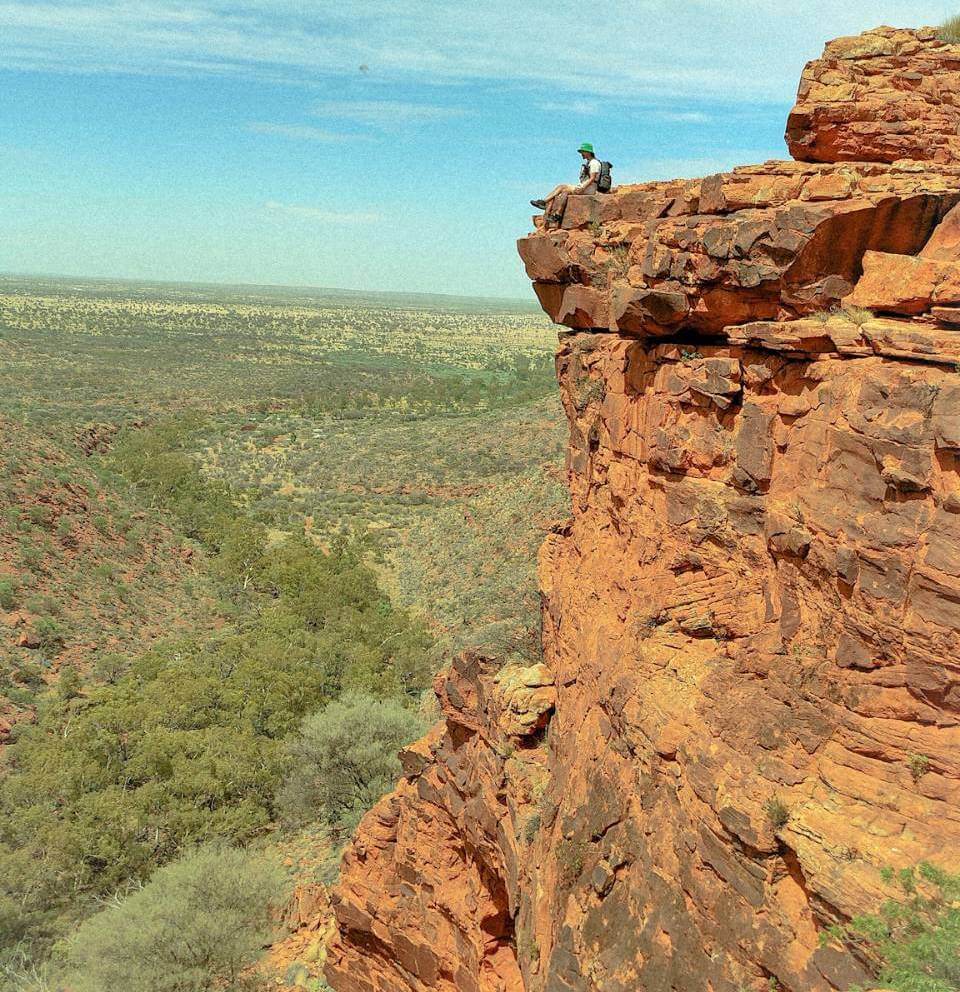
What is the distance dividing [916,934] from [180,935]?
14393 mm

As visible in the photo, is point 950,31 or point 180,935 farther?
point 180,935

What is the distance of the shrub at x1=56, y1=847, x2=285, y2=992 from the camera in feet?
48.5

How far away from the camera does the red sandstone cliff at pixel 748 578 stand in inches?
239

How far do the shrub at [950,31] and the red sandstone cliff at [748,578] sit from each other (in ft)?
0.92

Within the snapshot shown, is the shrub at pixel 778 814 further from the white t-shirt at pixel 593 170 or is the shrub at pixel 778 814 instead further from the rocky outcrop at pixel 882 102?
the white t-shirt at pixel 593 170

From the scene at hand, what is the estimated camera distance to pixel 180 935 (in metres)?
15.3

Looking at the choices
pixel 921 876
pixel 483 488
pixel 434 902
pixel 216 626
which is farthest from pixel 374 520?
pixel 921 876

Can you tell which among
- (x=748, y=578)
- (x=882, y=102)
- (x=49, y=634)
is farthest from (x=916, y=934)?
(x=49, y=634)

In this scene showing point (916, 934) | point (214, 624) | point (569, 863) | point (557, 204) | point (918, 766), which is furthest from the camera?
point (214, 624)

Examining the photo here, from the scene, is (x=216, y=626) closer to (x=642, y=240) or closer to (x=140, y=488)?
(x=140, y=488)

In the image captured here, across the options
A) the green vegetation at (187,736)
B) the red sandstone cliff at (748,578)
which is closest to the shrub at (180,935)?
the green vegetation at (187,736)

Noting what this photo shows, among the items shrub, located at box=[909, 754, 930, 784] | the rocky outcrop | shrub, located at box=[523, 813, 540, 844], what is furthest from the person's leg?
shrub, located at box=[909, 754, 930, 784]

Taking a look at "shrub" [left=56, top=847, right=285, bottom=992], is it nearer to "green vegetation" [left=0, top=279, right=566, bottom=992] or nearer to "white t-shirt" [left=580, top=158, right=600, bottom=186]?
"green vegetation" [left=0, top=279, right=566, bottom=992]

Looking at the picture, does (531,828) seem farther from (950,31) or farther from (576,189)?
(950,31)
